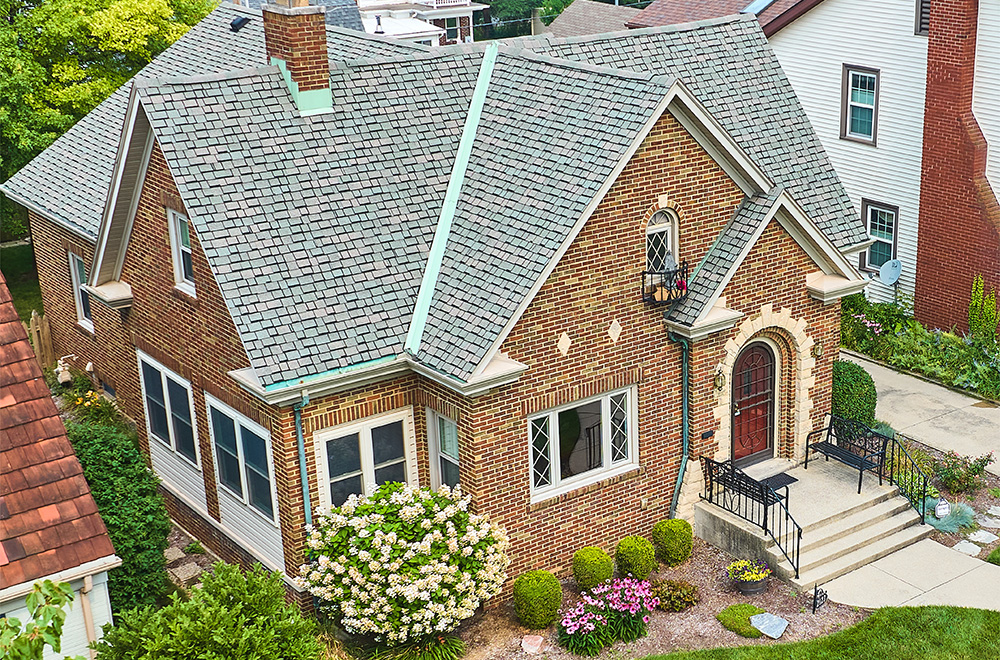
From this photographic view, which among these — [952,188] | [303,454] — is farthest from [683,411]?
[952,188]

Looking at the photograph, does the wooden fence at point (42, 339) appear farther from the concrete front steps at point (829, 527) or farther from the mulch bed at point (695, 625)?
the concrete front steps at point (829, 527)

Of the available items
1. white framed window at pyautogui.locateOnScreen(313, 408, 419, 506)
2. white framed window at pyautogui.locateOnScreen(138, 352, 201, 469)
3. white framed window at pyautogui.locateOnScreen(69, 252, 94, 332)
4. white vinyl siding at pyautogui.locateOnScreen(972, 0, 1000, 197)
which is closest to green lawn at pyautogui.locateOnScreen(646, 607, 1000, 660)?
white framed window at pyautogui.locateOnScreen(313, 408, 419, 506)

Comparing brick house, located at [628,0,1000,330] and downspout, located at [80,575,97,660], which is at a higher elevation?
brick house, located at [628,0,1000,330]

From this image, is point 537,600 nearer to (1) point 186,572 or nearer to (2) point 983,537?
(1) point 186,572

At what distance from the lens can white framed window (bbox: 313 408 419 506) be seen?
16.3 metres

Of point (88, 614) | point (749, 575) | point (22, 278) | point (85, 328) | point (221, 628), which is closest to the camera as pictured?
point (221, 628)

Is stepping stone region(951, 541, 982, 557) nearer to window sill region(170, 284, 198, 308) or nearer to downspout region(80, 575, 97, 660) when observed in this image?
window sill region(170, 284, 198, 308)

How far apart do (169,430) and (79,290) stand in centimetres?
619

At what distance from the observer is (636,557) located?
671 inches

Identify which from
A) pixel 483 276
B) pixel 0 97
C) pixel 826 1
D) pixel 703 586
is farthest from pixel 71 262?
pixel 826 1

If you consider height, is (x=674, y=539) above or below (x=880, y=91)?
below

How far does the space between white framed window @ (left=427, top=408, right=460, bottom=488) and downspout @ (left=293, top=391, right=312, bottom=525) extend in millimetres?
1970

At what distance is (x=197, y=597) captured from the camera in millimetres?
13430

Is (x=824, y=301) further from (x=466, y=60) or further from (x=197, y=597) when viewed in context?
(x=197, y=597)
